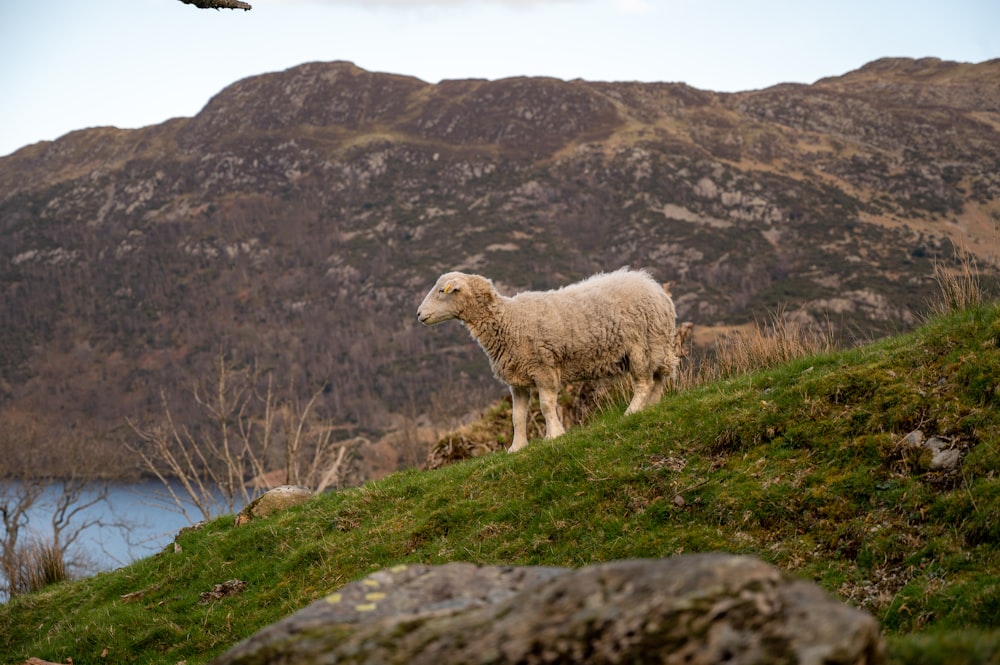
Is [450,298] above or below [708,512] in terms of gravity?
above

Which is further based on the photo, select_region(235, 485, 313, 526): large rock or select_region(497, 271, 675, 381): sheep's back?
select_region(235, 485, 313, 526): large rock

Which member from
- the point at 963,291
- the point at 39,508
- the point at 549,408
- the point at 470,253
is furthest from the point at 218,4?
the point at 470,253

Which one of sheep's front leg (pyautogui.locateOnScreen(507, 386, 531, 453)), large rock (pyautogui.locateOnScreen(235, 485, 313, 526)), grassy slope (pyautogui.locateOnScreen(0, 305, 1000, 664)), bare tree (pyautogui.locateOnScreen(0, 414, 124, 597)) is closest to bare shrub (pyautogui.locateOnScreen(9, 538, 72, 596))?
bare tree (pyautogui.locateOnScreen(0, 414, 124, 597))

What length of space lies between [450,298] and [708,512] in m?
5.96

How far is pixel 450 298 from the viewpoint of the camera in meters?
12.3

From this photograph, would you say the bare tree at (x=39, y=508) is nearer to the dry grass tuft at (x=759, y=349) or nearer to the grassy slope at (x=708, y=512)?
the grassy slope at (x=708, y=512)

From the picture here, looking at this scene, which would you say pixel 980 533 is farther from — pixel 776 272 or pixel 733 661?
pixel 776 272

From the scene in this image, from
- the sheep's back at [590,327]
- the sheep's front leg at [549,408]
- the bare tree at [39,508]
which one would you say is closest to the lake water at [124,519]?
the bare tree at [39,508]

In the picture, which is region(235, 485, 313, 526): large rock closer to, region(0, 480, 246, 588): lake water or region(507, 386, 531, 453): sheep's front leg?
region(507, 386, 531, 453): sheep's front leg

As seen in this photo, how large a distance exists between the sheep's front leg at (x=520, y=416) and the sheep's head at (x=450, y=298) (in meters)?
1.45

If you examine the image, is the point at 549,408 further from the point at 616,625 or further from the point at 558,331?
the point at 616,625

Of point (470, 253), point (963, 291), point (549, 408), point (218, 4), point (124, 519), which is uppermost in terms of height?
point (470, 253)

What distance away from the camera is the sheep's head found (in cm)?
1219

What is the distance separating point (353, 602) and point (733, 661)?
1.61 meters
